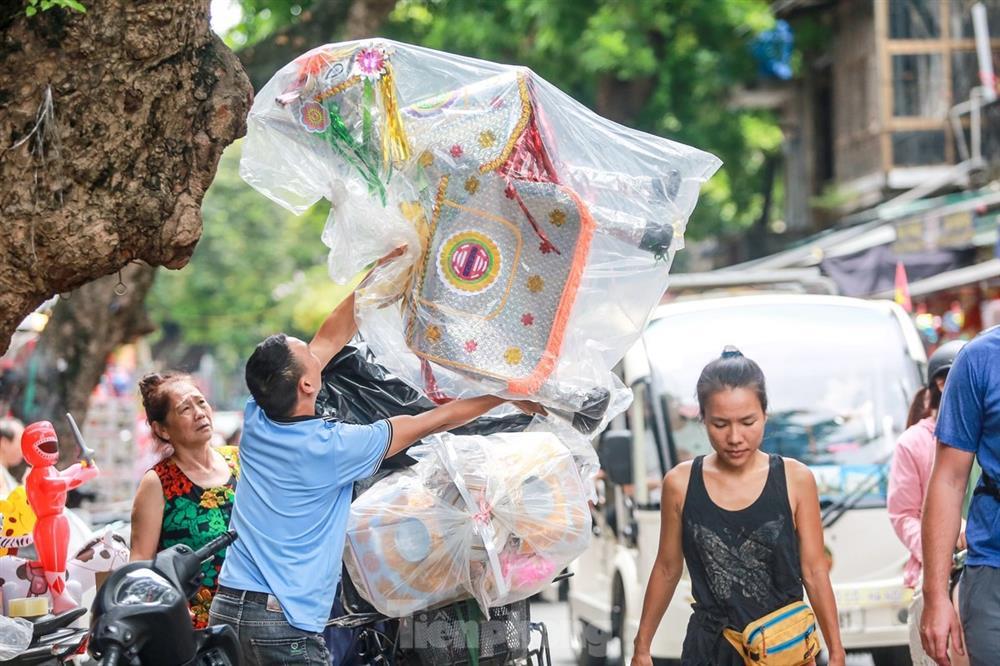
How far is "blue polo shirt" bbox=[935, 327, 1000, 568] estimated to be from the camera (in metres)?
4.32

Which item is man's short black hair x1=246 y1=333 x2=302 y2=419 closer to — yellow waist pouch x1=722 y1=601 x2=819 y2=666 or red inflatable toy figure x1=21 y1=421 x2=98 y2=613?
yellow waist pouch x1=722 y1=601 x2=819 y2=666

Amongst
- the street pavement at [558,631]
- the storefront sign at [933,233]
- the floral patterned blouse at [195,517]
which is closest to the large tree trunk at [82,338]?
the street pavement at [558,631]

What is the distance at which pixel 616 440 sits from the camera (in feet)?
27.3

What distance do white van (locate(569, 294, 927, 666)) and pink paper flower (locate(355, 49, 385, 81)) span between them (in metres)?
4.00

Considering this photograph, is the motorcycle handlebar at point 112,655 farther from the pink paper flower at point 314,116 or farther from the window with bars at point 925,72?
the window with bars at point 925,72

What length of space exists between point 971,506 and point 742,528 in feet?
2.32

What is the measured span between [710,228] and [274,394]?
24.2 meters

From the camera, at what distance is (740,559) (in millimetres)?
4621

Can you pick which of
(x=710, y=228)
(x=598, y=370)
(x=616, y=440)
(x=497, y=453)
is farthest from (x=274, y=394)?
(x=710, y=228)

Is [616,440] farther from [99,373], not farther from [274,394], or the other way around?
[99,373]

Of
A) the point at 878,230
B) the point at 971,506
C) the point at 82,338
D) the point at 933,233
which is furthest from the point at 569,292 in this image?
the point at 878,230

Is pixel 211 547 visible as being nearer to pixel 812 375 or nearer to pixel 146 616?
pixel 146 616

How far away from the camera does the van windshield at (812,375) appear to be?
28.2 ft

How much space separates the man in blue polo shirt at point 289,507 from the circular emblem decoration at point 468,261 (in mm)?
520
